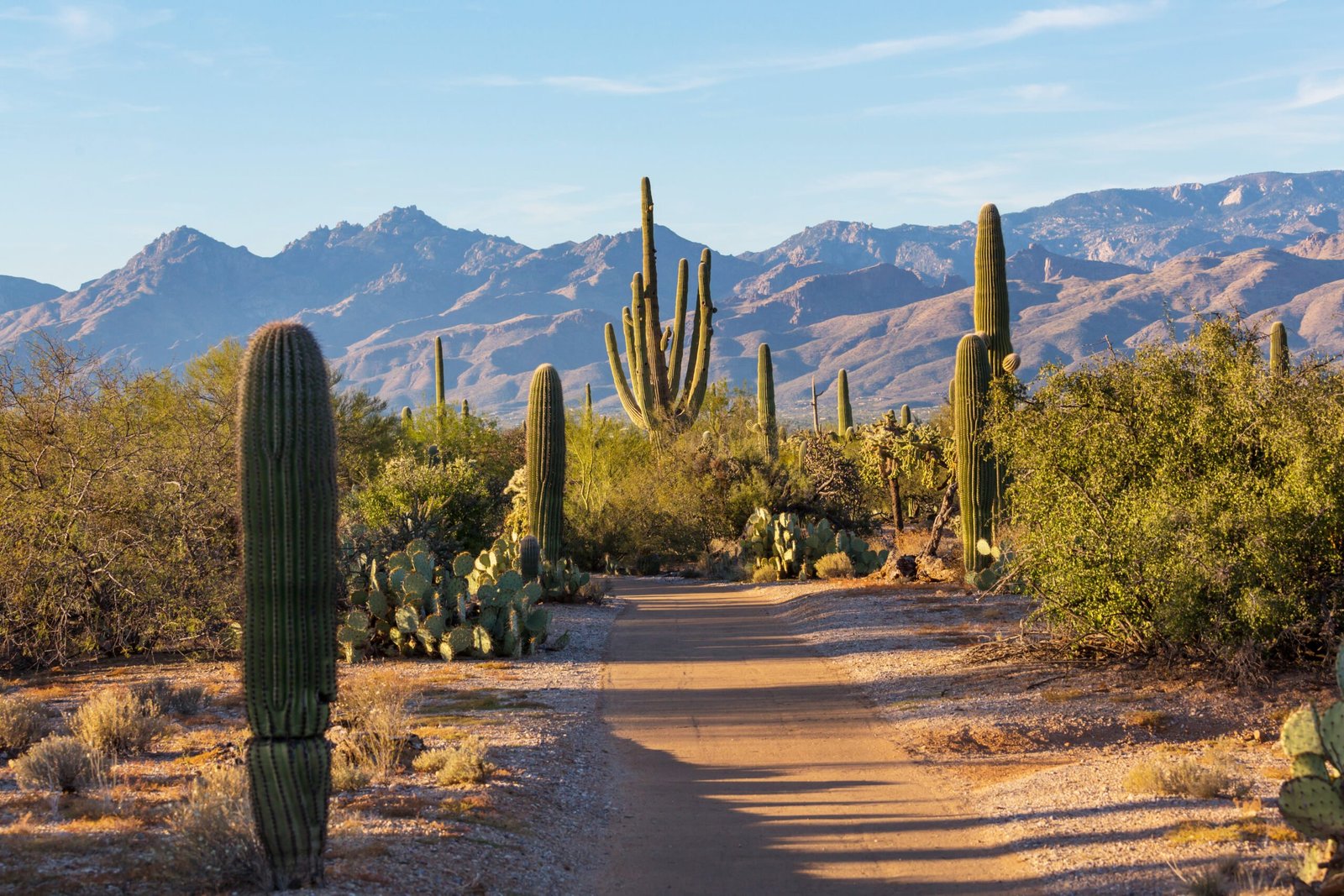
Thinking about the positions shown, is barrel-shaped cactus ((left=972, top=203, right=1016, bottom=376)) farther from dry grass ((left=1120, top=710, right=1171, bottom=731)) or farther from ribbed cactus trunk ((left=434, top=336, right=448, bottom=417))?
ribbed cactus trunk ((left=434, top=336, right=448, bottom=417))

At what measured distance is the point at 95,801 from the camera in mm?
7695

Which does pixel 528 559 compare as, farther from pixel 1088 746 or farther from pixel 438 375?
pixel 438 375

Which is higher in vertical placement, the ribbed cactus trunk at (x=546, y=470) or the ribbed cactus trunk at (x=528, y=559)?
the ribbed cactus trunk at (x=546, y=470)

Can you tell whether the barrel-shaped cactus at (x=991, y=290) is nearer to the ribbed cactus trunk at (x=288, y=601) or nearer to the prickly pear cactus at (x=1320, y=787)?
the prickly pear cactus at (x=1320, y=787)

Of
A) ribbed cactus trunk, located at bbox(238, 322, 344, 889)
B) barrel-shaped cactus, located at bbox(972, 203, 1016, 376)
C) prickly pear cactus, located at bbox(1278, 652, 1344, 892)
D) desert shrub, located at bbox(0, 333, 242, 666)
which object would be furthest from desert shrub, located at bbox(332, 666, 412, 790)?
barrel-shaped cactus, located at bbox(972, 203, 1016, 376)

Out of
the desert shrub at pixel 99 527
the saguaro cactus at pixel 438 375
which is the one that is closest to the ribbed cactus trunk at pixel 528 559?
the desert shrub at pixel 99 527

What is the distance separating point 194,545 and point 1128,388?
10.5 meters

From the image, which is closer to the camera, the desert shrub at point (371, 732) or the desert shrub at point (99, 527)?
the desert shrub at point (371, 732)

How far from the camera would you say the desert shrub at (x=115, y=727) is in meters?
9.19

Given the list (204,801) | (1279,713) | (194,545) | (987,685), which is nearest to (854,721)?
(987,685)

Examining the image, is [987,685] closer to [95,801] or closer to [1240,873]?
[1240,873]

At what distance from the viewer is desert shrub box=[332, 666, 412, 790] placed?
340 inches

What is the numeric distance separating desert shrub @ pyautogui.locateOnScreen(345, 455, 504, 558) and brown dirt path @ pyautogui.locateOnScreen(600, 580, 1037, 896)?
5.82 metres

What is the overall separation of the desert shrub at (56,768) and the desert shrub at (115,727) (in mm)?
678
